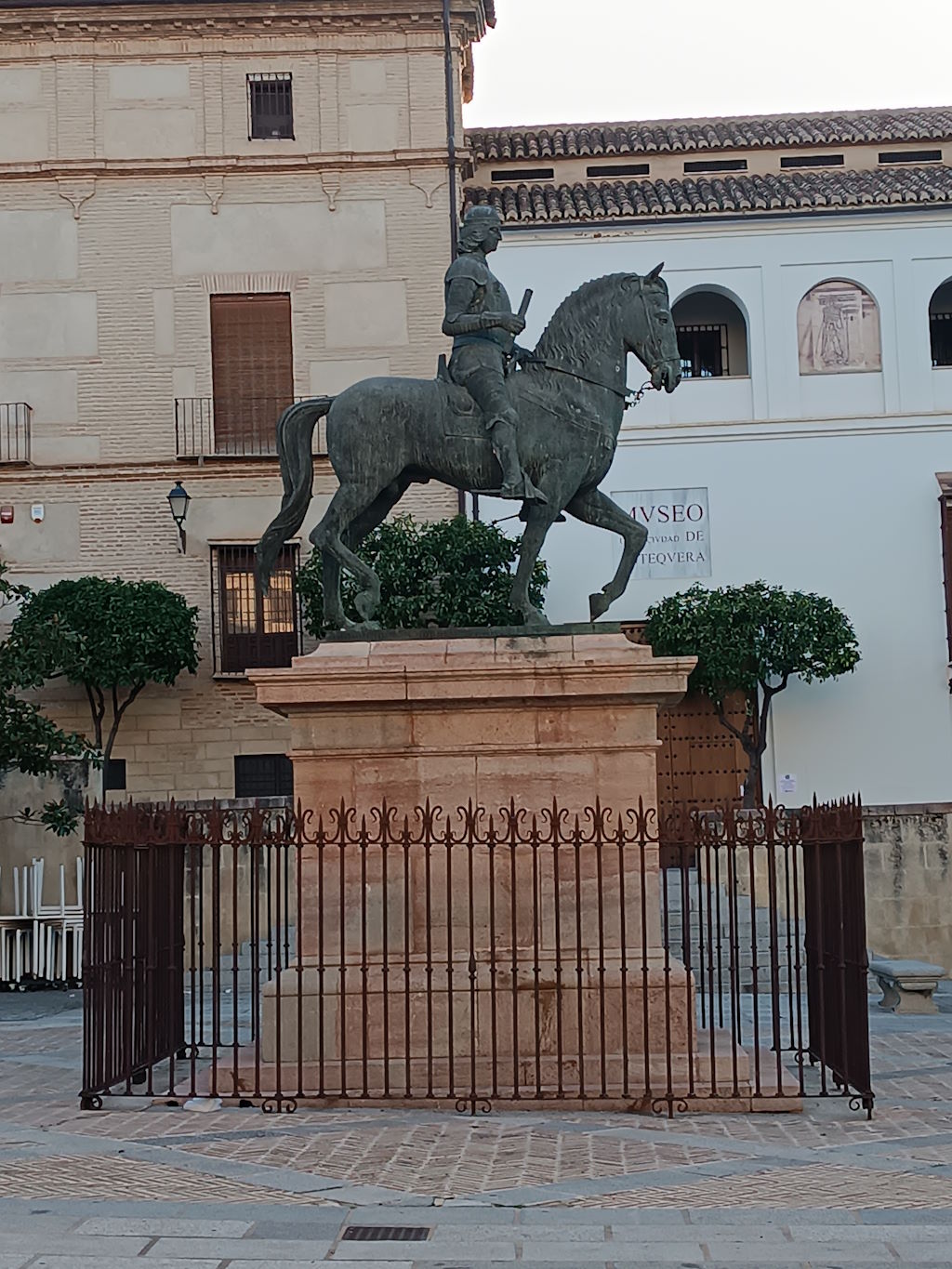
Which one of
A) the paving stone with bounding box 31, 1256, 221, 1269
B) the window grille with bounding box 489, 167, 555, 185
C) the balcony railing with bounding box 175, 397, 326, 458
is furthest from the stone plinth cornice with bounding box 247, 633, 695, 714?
the window grille with bounding box 489, 167, 555, 185

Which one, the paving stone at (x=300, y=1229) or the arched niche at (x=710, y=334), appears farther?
the arched niche at (x=710, y=334)

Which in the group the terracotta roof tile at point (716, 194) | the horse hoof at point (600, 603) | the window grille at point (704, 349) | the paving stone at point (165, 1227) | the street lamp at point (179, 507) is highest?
the terracotta roof tile at point (716, 194)

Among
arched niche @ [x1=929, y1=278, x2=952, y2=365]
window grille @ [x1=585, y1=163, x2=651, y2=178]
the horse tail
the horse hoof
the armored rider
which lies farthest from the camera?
window grille @ [x1=585, y1=163, x2=651, y2=178]

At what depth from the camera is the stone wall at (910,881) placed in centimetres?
1783

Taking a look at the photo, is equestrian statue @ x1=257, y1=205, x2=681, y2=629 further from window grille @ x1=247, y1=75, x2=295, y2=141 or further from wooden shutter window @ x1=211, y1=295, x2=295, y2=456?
window grille @ x1=247, y1=75, x2=295, y2=141

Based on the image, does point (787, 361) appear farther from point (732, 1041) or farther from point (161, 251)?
point (732, 1041)

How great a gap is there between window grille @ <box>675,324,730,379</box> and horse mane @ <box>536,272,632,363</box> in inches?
652

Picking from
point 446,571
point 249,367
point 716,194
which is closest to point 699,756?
point 446,571

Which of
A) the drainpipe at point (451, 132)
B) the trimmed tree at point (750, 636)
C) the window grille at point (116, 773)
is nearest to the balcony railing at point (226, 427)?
the drainpipe at point (451, 132)

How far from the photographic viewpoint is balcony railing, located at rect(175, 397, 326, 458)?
80.3ft

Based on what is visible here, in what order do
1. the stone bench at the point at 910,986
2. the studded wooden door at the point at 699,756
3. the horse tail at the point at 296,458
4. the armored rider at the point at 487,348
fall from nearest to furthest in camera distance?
the armored rider at the point at 487,348
the horse tail at the point at 296,458
the stone bench at the point at 910,986
the studded wooden door at the point at 699,756

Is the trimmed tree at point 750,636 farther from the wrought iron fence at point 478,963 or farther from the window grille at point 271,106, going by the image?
the wrought iron fence at point 478,963

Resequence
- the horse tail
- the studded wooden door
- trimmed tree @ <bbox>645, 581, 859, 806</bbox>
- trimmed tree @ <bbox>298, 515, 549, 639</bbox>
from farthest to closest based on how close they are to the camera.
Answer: the studded wooden door < trimmed tree @ <bbox>645, 581, 859, 806</bbox> < trimmed tree @ <bbox>298, 515, 549, 639</bbox> < the horse tail

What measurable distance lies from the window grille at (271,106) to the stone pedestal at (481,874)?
1837 centimetres
